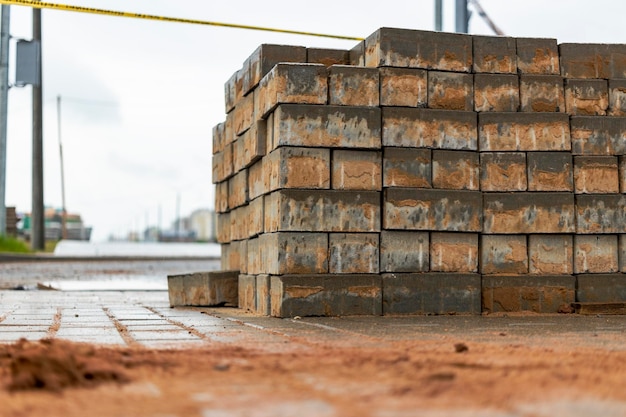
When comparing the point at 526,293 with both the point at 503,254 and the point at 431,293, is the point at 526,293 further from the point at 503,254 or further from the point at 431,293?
the point at 431,293

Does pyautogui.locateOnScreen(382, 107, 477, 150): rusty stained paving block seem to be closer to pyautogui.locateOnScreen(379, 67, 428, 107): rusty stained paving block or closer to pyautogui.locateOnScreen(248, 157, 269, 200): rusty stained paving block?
pyautogui.locateOnScreen(379, 67, 428, 107): rusty stained paving block

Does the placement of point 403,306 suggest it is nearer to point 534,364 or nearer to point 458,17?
point 534,364

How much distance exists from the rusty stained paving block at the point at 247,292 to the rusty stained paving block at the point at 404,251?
148 cm

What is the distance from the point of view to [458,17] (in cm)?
1380

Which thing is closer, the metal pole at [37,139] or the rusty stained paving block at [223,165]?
the rusty stained paving block at [223,165]

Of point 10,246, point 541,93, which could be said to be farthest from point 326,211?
point 10,246

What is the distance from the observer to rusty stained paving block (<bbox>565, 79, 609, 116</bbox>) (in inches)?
323

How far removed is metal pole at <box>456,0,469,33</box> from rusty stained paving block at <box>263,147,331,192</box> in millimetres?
7056

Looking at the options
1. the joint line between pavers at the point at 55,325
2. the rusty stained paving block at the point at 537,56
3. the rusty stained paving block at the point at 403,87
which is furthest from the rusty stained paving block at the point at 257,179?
the rusty stained paving block at the point at 537,56

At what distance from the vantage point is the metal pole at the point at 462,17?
1377cm

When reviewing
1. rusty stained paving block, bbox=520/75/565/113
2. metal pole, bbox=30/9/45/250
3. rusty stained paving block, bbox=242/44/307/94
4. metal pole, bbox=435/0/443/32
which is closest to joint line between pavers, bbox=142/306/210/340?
rusty stained paving block, bbox=242/44/307/94

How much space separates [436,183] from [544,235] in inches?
46.9

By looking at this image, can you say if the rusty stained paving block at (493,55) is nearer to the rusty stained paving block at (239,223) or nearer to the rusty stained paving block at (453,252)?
the rusty stained paving block at (453,252)

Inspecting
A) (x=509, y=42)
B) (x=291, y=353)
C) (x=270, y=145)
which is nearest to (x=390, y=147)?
(x=270, y=145)
